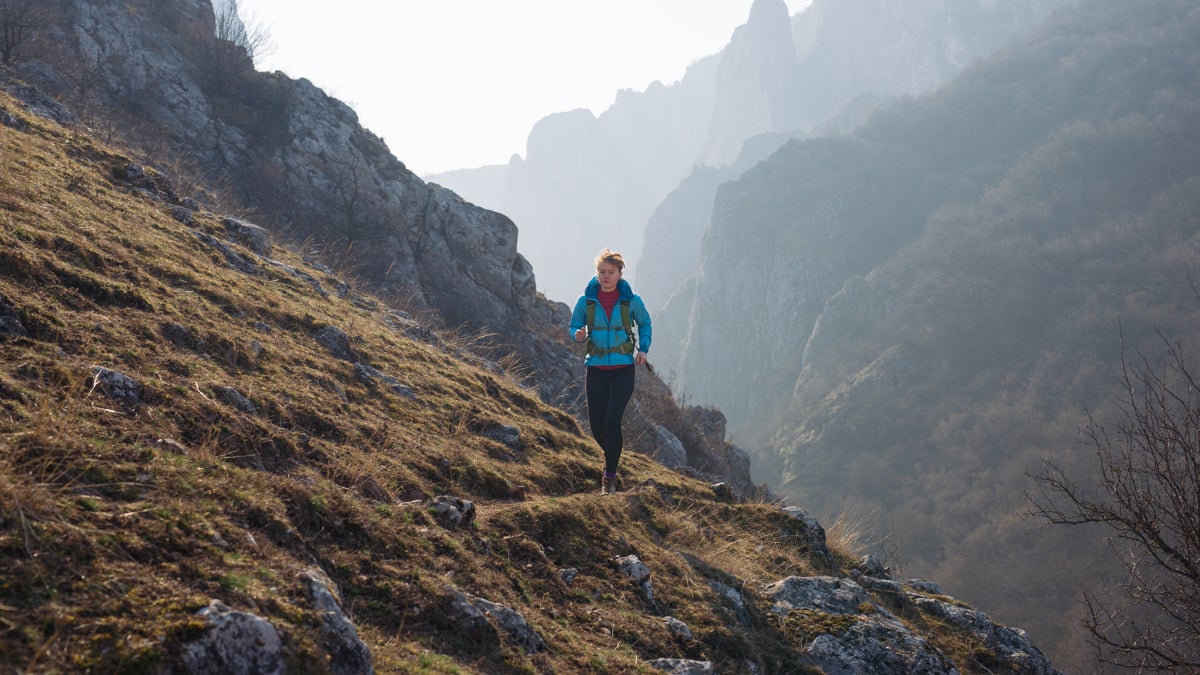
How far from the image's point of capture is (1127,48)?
431 feet

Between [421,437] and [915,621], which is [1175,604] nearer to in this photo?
[915,621]

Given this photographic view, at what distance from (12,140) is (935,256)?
13320 centimetres

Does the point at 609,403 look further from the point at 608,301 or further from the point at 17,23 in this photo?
the point at 17,23

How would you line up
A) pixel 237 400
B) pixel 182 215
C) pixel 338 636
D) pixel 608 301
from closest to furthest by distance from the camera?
pixel 338 636 → pixel 237 400 → pixel 608 301 → pixel 182 215

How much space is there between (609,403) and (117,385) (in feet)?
16.4

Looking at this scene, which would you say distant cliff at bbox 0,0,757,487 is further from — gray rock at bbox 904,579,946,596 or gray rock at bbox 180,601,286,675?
gray rock at bbox 180,601,286,675

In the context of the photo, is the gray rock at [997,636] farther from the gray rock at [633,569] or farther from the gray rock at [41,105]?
the gray rock at [41,105]

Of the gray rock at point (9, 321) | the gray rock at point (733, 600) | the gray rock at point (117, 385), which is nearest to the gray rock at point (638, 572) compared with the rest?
the gray rock at point (733, 600)

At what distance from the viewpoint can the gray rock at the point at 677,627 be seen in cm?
552

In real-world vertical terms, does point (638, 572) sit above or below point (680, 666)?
above

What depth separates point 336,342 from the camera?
9.02 m

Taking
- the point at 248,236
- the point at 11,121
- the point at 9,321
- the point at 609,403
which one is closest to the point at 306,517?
the point at 9,321

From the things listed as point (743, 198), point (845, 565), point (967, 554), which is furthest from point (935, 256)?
point (845, 565)

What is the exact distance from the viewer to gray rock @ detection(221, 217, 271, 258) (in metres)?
12.4
